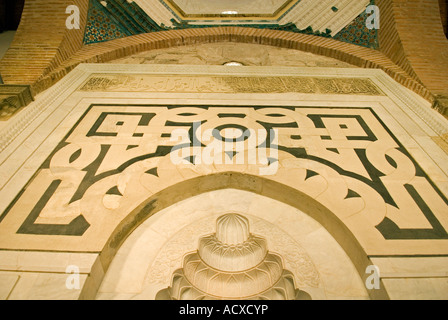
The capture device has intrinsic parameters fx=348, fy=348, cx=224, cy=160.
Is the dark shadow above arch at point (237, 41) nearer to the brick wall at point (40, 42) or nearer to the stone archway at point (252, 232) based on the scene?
the brick wall at point (40, 42)

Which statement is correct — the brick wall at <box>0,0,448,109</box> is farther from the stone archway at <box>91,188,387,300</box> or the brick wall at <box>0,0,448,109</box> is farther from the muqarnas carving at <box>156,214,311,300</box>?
the muqarnas carving at <box>156,214,311,300</box>

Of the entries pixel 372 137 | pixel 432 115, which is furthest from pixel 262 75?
pixel 432 115

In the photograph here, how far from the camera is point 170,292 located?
5.51ft

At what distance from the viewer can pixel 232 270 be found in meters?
1.98

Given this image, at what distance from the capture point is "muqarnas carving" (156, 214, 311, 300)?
1.78 metres

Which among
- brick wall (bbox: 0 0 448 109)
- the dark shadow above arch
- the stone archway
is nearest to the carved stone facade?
the stone archway

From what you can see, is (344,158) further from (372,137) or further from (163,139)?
(163,139)

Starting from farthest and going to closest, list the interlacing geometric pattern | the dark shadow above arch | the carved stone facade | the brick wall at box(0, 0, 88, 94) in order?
the dark shadow above arch → the brick wall at box(0, 0, 88, 94) → the interlacing geometric pattern → the carved stone facade

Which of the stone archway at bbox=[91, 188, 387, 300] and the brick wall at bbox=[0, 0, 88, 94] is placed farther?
the brick wall at bbox=[0, 0, 88, 94]

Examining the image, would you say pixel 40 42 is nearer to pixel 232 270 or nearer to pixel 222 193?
pixel 222 193

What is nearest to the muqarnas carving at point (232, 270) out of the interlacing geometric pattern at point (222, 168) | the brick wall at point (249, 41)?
the interlacing geometric pattern at point (222, 168)

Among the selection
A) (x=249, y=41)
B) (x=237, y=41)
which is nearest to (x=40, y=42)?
(x=237, y=41)

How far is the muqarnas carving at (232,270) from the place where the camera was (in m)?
1.78

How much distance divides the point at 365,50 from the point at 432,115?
1336 millimetres
